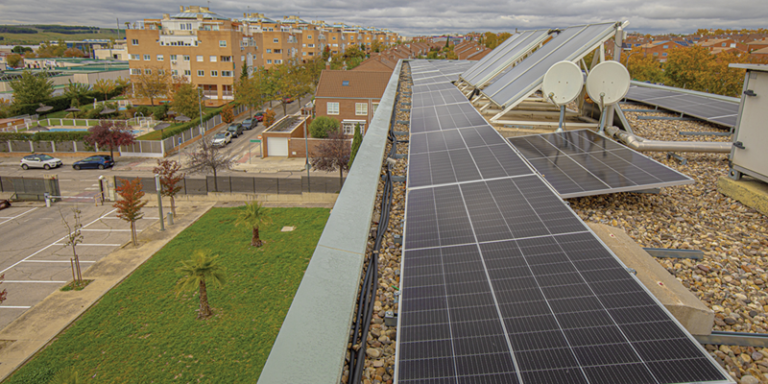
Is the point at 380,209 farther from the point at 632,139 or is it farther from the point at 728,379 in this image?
the point at 632,139

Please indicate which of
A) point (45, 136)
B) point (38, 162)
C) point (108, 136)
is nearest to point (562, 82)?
point (108, 136)

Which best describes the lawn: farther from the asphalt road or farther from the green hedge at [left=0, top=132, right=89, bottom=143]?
the green hedge at [left=0, top=132, right=89, bottom=143]

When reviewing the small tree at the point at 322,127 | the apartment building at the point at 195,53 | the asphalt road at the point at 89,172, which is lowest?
the asphalt road at the point at 89,172

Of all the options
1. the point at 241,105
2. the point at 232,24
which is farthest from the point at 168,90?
the point at 232,24

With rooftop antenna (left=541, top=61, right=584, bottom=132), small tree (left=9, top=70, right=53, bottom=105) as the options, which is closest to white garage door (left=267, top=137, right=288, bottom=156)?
rooftop antenna (left=541, top=61, right=584, bottom=132)

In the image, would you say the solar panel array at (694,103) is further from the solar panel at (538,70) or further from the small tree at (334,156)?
the small tree at (334,156)

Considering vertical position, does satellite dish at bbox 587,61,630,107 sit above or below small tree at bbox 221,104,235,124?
above

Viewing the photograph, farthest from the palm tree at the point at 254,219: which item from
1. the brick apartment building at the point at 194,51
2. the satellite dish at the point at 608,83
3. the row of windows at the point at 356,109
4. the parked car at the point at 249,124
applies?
the brick apartment building at the point at 194,51
